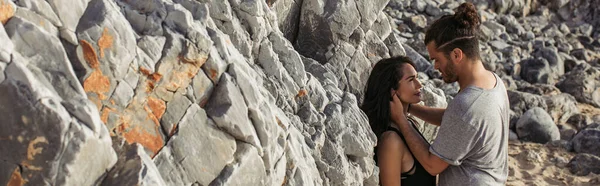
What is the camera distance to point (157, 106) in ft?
12.1

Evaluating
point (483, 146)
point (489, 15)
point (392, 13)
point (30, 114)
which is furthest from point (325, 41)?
point (489, 15)

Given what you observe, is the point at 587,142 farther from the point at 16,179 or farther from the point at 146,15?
the point at 16,179

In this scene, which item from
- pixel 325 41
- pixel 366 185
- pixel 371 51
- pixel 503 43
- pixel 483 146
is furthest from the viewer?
pixel 503 43

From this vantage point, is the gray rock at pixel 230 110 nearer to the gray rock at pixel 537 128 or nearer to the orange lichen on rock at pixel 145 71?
the orange lichen on rock at pixel 145 71

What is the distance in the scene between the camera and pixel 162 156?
3.63 m

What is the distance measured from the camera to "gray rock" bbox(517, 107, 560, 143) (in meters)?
12.8

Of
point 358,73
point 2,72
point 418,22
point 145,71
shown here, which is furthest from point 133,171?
point 418,22

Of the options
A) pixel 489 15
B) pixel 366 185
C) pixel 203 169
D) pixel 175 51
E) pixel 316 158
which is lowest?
pixel 489 15

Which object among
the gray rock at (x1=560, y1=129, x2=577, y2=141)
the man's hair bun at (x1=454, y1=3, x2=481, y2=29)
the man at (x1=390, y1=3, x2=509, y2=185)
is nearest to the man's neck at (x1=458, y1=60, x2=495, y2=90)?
the man at (x1=390, y1=3, x2=509, y2=185)

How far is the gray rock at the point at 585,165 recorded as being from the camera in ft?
35.5

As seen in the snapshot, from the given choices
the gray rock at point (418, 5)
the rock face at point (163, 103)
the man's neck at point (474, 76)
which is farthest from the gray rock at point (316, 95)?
the gray rock at point (418, 5)

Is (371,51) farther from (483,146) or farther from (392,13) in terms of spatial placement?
(392,13)

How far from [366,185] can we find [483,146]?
1231 mm

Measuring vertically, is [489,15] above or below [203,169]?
below
